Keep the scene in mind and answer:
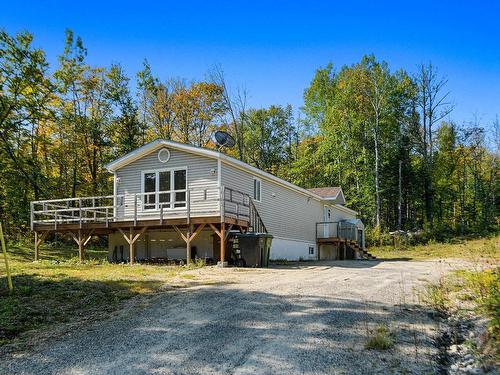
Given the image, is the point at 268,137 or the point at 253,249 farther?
the point at 268,137

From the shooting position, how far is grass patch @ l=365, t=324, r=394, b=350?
5355 mm

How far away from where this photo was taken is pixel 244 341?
5816 mm

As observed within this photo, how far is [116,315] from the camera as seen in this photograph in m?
7.65

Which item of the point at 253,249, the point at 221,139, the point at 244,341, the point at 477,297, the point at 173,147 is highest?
the point at 221,139

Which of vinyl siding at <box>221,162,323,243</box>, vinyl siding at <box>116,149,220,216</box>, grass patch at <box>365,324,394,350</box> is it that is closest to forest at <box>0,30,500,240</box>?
vinyl siding at <box>221,162,323,243</box>

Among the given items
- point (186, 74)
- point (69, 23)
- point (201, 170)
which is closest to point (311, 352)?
point (201, 170)

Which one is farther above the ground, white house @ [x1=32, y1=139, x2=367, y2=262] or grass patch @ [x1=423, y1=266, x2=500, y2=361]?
white house @ [x1=32, y1=139, x2=367, y2=262]

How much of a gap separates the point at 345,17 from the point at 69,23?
22878mm

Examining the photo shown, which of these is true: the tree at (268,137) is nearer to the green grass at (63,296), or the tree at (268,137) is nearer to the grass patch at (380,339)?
the green grass at (63,296)

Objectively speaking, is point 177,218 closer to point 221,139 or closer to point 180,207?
point 180,207

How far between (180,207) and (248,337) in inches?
466

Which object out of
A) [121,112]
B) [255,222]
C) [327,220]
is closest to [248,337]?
[255,222]

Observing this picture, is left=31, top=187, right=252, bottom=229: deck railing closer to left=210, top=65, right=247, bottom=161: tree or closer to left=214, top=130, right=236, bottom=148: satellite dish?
left=214, top=130, right=236, bottom=148: satellite dish

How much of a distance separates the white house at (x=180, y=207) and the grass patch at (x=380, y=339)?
31.5ft
